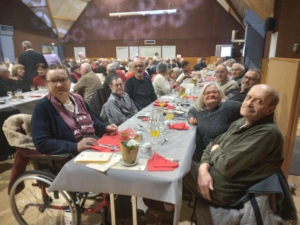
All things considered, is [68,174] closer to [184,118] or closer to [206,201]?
[206,201]

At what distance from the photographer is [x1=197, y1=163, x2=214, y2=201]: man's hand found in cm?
147

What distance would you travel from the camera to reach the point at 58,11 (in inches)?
490

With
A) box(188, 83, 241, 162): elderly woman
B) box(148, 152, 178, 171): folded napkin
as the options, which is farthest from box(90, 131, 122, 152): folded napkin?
box(188, 83, 241, 162): elderly woman

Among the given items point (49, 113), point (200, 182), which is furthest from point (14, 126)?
point (200, 182)

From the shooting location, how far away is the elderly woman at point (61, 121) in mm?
1595

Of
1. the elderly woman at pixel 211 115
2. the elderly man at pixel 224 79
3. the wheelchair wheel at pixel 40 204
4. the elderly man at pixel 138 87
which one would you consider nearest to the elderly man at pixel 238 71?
the elderly man at pixel 224 79

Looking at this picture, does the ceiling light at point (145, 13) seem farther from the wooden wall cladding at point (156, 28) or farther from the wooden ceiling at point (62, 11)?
the wooden ceiling at point (62, 11)

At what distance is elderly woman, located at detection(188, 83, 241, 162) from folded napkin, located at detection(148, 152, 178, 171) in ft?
2.70

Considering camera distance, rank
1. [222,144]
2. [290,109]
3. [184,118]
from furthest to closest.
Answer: [184,118]
[290,109]
[222,144]

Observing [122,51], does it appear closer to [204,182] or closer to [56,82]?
[56,82]

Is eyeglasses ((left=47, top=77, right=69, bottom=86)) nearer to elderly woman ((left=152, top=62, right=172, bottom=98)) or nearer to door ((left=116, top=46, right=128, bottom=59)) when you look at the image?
elderly woman ((left=152, top=62, right=172, bottom=98))

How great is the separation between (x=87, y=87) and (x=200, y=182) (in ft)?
9.78

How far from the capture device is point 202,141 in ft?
7.08

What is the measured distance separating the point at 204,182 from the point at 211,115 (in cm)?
78
